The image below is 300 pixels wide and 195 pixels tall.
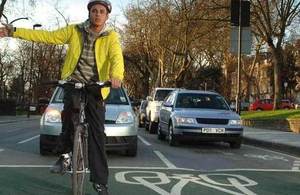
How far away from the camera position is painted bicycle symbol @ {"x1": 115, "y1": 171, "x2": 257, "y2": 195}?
355 inches

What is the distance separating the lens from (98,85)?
6996 mm

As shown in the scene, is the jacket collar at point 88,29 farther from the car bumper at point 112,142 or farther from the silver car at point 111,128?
the car bumper at point 112,142

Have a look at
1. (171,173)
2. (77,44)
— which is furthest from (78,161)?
(171,173)

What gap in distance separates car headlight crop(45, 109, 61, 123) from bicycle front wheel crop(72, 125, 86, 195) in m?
5.72

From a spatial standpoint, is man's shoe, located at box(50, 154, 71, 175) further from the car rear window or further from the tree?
the tree

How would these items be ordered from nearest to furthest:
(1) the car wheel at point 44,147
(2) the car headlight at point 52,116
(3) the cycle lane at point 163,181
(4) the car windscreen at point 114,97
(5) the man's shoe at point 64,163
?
(5) the man's shoe at point 64,163, (3) the cycle lane at point 163,181, (2) the car headlight at point 52,116, (1) the car wheel at point 44,147, (4) the car windscreen at point 114,97

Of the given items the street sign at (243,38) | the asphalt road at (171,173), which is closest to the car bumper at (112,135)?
the asphalt road at (171,173)

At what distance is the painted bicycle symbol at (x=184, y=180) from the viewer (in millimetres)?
9014

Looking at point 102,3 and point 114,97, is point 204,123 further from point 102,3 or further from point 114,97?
point 102,3

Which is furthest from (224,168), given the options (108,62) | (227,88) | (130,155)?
(227,88)

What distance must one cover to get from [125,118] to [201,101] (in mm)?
5791

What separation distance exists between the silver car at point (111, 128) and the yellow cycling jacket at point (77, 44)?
17.0ft

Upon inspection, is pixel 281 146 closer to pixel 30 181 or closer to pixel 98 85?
pixel 30 181

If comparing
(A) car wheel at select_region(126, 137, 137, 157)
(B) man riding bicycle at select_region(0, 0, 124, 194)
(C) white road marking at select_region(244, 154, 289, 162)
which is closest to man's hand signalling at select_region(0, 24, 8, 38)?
(B) man riding bicycle at select_region(0, 0, 124, 194)
